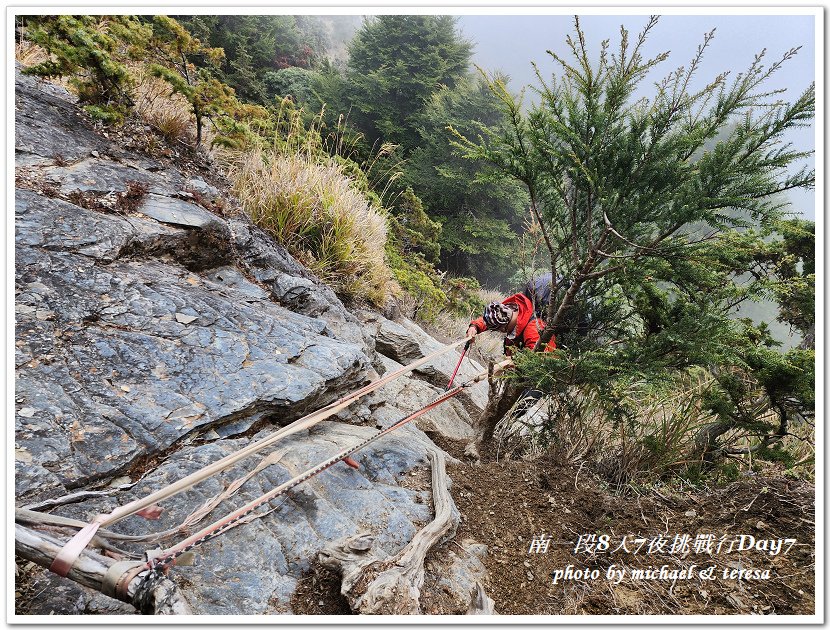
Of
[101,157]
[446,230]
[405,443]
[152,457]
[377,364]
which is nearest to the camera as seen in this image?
[152,457]

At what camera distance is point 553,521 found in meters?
1.95

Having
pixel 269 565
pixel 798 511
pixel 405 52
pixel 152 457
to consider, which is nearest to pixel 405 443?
pixel 269 565

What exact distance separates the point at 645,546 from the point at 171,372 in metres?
2.34

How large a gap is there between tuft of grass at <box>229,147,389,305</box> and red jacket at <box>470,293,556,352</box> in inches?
64.3

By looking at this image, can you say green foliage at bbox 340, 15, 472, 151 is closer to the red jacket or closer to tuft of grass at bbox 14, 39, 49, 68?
tuft of grass at bbox 14, 39, 49, 68

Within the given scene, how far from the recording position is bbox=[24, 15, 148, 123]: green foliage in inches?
101

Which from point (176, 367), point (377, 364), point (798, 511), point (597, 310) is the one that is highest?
point (597, 310)

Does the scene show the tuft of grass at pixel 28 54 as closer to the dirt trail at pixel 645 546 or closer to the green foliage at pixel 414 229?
the green foliage at pixel 414 229

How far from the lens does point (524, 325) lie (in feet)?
10.2

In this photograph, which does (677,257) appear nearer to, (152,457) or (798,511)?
(798,511)

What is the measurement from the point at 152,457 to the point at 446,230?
9.02 meters

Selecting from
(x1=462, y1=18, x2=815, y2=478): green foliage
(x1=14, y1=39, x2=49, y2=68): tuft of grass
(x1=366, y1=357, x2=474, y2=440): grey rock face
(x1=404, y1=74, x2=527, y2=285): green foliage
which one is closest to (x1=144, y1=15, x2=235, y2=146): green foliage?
(x1=14, y1=39, x2=49, y2=68): tuft of grass

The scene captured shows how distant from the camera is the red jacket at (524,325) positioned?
2.89 meters

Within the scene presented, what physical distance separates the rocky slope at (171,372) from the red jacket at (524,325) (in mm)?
973
